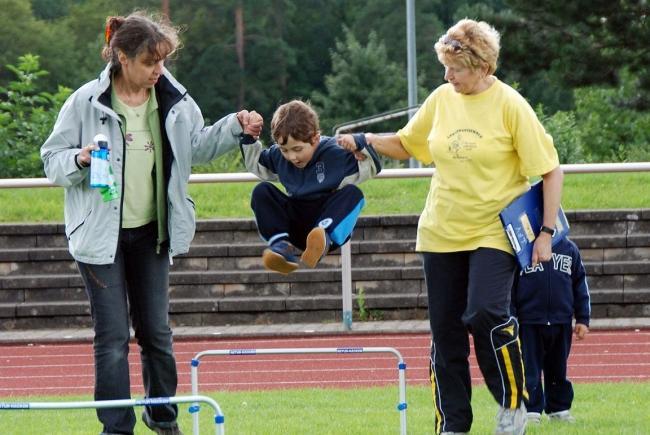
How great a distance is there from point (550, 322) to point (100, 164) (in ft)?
9.81

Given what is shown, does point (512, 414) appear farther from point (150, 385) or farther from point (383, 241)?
point (383, 241)

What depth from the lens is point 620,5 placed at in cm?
2808

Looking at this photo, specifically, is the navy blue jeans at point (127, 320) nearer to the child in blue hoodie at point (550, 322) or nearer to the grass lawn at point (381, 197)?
the child in blue hoodie at point (550, 322)

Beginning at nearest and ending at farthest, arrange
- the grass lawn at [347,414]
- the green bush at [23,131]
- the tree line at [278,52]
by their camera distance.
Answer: the grass lawn at [347,414], the green bush at [23,131], the tree line at [278,52]

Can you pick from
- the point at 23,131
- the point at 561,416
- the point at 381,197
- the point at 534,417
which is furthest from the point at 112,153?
the point at 23,131

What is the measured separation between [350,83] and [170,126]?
182 feet

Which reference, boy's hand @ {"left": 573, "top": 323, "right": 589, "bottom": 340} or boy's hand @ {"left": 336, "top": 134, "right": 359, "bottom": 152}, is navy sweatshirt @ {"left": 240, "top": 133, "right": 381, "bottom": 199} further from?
boy's hand @ {"left": 573, "top": 323, "right": 589, "bottom": 340}

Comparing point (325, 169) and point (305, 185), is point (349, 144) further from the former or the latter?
point (305, 185)

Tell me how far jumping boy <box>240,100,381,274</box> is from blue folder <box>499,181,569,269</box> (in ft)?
2.97

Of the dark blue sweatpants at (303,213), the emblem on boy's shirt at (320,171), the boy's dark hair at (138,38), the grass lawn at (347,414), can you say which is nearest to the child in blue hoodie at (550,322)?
the grass lawn at (347,414)

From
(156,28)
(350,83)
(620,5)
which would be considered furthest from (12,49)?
(156,28)

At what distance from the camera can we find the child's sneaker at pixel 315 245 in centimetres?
705

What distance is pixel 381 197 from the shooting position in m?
16.6

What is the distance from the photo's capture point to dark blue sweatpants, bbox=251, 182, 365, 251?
716 cm
